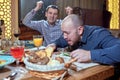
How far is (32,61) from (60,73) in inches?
6.8

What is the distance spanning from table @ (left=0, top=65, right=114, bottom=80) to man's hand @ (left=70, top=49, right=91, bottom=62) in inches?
3.1

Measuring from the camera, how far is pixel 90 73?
132 centimetres

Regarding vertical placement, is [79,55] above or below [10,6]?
below

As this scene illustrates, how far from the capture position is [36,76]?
126cm

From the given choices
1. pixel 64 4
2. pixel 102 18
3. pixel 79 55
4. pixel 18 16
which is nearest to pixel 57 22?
pixel 18 16

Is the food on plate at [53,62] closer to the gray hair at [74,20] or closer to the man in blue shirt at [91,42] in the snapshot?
the man in blue shirt at [91,42]

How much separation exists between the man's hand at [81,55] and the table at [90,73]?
8 centimetres

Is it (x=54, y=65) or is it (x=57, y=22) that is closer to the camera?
(x=54, y=65)

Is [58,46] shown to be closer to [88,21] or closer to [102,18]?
[88,21]

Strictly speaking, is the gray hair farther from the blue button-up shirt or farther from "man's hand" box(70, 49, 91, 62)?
"man's hand" box(70, 49, 91, 62)

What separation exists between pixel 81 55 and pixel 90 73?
0.53ft

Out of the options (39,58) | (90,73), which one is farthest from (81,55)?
(39,58)

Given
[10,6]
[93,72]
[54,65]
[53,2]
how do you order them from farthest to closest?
[53,2] < [10,6] < [93,72] < [54,65]

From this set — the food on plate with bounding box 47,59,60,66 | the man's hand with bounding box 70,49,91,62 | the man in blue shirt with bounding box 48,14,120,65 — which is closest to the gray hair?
the man in blue shirt with bounding box 48,14,120,65
